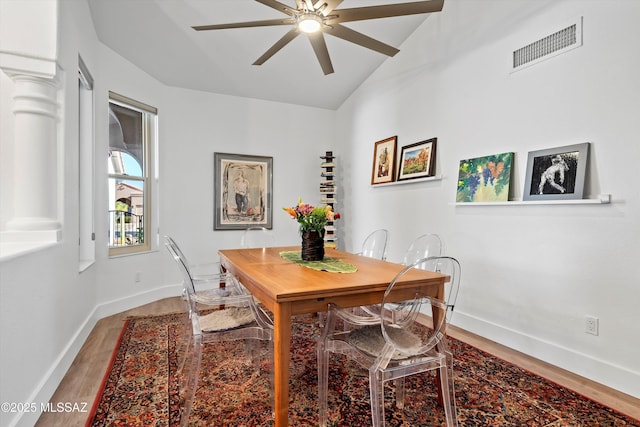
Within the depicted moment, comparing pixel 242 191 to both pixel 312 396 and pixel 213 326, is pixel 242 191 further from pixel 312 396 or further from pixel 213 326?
pixel 312 396

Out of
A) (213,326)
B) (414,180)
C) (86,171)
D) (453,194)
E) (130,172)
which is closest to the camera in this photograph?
(213,326)

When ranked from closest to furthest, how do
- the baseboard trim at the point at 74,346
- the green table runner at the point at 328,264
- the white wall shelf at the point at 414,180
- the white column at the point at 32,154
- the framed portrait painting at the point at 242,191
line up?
the baseboard trim at the point at 74,346, the white column at the point at 32,154, the green table runner at the point at 328,264, the white wall shelf at the point at 414,180, the framed portrait painting at the point at 242,191

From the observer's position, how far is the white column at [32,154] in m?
2.05

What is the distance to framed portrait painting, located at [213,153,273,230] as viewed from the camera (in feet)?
15.5

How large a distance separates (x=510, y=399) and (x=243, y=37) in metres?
3.98

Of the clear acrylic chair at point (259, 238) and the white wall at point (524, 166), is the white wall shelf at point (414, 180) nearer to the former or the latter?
the white wall at point (524, 166)

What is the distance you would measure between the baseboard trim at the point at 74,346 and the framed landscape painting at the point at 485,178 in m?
3.25

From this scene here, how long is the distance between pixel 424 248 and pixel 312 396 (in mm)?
1464

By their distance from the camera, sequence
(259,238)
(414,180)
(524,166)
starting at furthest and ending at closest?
(259,238) → (414,180) → (524,166)

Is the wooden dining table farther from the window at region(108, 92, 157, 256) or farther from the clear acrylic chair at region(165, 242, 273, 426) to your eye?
the window at region(108, 92, 157, 256)

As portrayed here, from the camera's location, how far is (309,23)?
212 centimetres

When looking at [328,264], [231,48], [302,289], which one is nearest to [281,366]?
[302,289]

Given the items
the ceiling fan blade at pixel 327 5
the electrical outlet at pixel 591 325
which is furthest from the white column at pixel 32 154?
the electrical outlet at pixel 591 325

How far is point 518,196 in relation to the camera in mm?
2725
